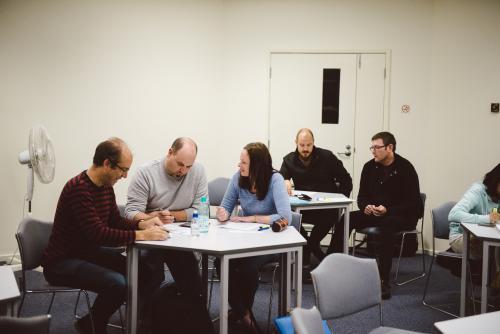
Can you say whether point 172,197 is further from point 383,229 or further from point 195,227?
point 383,229

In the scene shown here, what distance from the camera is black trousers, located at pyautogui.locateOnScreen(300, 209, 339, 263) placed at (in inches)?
186

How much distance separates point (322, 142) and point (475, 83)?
1826mm

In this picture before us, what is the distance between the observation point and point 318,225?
4777 mm

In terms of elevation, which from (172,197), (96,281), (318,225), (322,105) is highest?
(322,105)

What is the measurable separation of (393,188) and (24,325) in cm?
376

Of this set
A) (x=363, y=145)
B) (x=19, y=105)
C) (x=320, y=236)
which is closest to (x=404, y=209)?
(x=320, y=236)

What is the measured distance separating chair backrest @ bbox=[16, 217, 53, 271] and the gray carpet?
2.29ft

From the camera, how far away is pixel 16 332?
1435 mm

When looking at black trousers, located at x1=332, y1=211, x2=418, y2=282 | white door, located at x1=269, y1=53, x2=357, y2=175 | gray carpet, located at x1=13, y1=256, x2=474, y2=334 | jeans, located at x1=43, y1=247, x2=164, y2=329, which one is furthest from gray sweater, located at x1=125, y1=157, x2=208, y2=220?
white door, located at x1=269, y1=53, x2=357, y2=175

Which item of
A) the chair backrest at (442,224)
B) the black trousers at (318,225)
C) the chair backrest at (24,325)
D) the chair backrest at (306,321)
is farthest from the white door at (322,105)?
the chair backrest at (24,325)

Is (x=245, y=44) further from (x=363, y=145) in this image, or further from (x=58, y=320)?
(x=58, y=320)

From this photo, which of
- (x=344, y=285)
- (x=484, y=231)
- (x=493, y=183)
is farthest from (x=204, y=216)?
(x=493, y=183)

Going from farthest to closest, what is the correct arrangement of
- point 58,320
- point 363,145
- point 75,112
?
point 363,145 → point 75,112 → point 58,320

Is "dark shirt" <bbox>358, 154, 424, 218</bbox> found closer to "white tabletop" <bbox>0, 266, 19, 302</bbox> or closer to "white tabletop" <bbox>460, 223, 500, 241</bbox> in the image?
"white tabletop" <bbox>460, 223, 500, 241</bbox>
